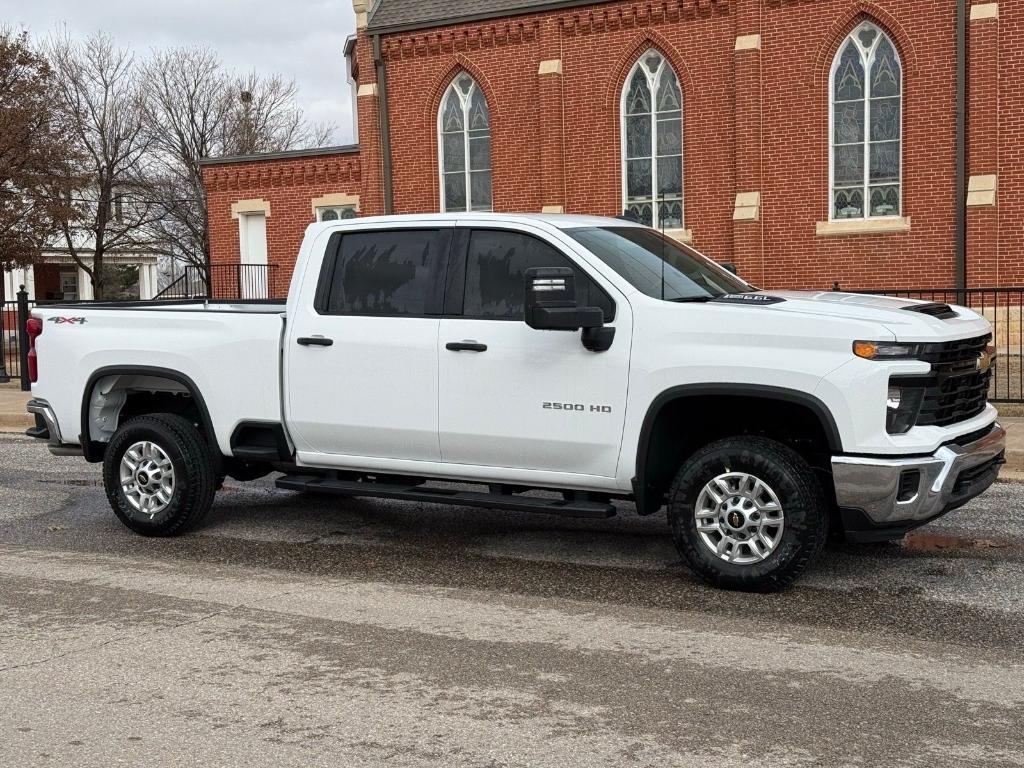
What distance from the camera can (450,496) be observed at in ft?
22.9

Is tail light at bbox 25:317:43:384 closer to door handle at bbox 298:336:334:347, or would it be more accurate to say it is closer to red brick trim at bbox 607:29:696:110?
door handle at bbox 298:336:334:347

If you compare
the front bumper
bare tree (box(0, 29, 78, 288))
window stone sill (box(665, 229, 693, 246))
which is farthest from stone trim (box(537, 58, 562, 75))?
the front bumper

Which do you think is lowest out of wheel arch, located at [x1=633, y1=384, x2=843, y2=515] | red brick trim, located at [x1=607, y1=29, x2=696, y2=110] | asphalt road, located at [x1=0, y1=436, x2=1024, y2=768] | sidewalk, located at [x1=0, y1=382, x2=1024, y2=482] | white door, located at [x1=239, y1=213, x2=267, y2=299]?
asphalt road, located at [x1=0, y1=436, x2=1024, y2=768]

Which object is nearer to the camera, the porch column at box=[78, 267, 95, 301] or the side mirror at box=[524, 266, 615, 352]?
the side mirror at box=[524, 266, 615, 352]

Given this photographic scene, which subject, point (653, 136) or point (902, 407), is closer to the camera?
point (902, 407)

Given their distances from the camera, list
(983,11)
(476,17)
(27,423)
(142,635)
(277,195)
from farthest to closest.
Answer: (277,195) < (476,17) < (983,11) < (27,423) < (142,635)

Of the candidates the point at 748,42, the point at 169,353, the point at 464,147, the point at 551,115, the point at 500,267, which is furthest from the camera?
the point at 464,147

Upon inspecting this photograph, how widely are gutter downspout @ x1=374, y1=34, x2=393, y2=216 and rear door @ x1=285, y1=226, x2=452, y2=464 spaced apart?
1907 cm

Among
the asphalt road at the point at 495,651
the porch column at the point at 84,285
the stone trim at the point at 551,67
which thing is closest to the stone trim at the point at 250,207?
the stone trim at the point at 551,67

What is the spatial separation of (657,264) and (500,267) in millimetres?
909

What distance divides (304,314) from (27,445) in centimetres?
721

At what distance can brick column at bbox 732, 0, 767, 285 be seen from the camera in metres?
21.9

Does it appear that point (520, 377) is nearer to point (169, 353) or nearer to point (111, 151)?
point (169, 353)

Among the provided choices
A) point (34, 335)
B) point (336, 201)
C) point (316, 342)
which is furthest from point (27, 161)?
point (316, 342)
